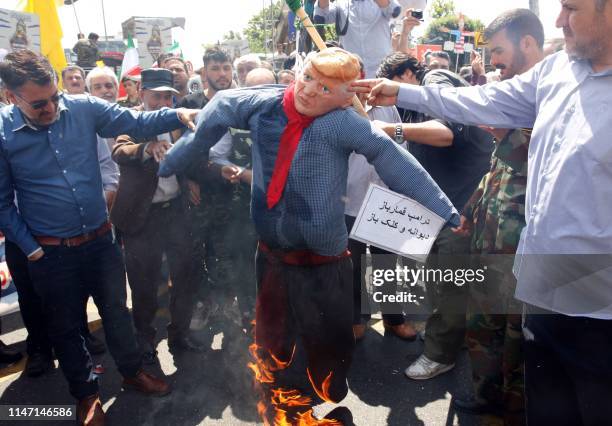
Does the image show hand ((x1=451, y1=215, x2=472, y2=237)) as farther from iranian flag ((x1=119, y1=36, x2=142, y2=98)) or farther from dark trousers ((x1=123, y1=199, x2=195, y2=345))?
iranian flag ((x1=119, y1=36, x2=142, y2=98))

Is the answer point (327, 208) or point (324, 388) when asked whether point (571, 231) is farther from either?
point (324, 388)

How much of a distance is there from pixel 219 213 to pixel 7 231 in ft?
4.51

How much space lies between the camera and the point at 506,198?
7.69 feet

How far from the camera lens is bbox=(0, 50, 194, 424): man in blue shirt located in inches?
93.8

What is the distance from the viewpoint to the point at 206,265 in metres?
3.68

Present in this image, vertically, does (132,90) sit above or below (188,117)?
below

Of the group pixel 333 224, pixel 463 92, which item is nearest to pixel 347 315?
pixel 333 224

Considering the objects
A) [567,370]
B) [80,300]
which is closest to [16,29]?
[80,300]

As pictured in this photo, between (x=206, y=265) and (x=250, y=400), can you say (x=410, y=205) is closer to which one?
(x=250, y=400)

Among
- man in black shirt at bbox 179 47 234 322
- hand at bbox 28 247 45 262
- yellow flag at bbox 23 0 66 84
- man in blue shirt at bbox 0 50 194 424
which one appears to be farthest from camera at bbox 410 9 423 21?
yellow flag at bbox 23 0 66 84

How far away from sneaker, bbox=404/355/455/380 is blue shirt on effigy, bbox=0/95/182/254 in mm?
2144

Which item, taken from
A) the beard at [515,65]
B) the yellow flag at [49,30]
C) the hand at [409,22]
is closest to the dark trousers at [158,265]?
the beard at [515,65]

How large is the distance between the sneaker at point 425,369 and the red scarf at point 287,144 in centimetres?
166

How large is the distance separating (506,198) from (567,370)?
89 cm
